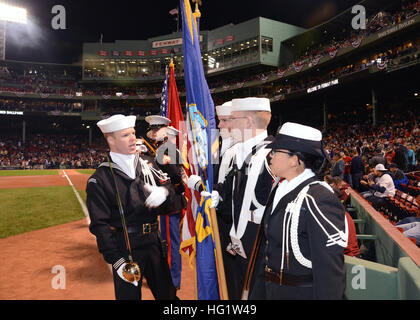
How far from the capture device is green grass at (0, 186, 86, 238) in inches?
369

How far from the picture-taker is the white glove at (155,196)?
3.15 metres

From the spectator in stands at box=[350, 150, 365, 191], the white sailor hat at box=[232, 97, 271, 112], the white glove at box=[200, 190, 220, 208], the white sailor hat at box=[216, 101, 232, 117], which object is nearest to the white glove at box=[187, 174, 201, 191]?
the white glove at box=[200, 190, 220, 208]

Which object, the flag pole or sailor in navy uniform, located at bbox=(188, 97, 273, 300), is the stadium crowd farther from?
the flag pole

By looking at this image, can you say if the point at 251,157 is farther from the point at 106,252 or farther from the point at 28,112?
the point at 28,112

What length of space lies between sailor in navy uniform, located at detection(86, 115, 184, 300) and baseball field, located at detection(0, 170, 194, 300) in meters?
1.50

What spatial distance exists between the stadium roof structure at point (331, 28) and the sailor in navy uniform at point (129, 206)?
33.8 m

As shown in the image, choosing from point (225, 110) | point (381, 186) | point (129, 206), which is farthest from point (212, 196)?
point (381, 186)

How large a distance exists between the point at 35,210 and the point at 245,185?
36.8ft

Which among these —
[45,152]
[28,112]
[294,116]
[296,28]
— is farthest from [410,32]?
[28,112]

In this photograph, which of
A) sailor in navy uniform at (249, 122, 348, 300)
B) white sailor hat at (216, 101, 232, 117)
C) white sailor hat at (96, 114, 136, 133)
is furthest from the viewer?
white sailor hat at (216, 101, 232, 117)

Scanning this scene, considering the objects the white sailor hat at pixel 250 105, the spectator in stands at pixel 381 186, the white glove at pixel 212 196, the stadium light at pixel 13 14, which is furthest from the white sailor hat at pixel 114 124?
the stadium light at pixel 13 14

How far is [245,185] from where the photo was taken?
10.6 ft

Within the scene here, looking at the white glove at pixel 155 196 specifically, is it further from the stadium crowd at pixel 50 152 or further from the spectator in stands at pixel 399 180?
the stadium crowd at pixel 50 152

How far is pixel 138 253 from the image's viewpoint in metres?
3.16
